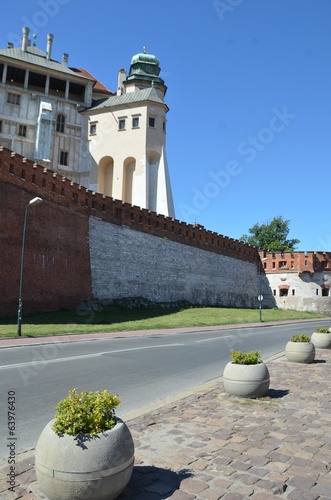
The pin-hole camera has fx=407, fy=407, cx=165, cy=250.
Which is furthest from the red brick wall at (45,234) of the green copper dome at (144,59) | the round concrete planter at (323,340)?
the green copper dome at (144,59)

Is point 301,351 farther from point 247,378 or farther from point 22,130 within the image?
point 22,130

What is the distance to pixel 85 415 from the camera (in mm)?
3734

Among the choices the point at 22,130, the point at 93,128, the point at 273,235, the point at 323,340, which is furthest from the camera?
the point at 273,235

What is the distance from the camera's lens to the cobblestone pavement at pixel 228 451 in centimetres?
389

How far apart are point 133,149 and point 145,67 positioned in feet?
66.9

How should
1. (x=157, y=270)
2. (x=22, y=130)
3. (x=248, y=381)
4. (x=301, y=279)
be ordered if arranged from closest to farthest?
(x=248, y=381) → (x=157, y=270) → (x=22, y=130) → (x=301, y=279)

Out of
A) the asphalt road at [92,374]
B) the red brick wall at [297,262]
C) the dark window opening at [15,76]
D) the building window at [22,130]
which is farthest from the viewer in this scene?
the red brick wall at [297,262]

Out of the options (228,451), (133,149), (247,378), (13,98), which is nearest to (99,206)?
(133,149)

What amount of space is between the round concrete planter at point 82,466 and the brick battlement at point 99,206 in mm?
25017

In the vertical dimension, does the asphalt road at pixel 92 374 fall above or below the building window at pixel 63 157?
below

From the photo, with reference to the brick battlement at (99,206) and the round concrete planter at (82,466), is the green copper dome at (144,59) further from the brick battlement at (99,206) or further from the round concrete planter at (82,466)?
the round concrete planter at (82,466)

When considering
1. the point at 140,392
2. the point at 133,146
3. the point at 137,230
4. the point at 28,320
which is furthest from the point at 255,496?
the point at 133,146

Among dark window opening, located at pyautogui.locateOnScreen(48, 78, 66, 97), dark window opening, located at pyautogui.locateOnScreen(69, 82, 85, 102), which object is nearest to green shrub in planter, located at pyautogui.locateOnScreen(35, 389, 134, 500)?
dark window opening, located at pyautogui.locateOnScreen(48, 78, 66, 97)

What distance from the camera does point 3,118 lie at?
48000 millimetres
